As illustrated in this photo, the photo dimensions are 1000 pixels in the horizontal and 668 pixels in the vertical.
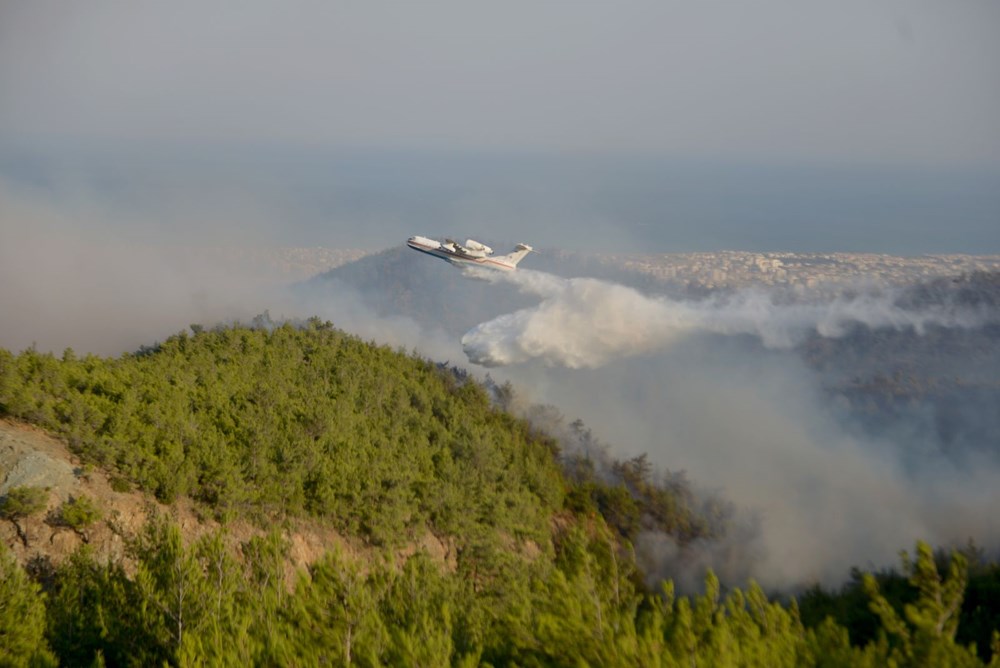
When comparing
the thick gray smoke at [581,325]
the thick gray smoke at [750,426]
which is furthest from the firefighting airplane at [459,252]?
the thick gray smoke at [750,426]

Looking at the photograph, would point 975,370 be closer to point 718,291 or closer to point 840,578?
point 718,291

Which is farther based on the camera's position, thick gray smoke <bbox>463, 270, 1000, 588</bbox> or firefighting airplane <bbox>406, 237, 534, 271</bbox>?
thick gray smoke <bbox>463, 270, 1000, 588</bbox>

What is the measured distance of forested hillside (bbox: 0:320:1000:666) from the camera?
1330 centimetres

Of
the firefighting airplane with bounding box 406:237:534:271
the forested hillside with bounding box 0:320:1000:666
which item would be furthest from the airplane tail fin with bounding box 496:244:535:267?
the forested hillside with bounding box 0:320:1000:666

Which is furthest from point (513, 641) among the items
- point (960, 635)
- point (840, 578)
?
point (840, 578)

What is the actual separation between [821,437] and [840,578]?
52155 mm

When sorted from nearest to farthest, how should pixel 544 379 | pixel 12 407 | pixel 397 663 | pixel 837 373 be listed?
pixel 397 663 → pixel 12 407 → pixel 837 373 → pixel 544 379

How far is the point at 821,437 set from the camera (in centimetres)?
10694

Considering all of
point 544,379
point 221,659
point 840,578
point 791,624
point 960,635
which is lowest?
point 544,379

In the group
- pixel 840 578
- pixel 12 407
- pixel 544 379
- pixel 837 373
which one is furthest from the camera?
pixel 544 379

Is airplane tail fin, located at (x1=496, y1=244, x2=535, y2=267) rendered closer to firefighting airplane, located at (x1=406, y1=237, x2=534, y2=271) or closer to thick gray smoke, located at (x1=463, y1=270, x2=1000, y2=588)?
firefighting airplane, located at (x1=406, y1=237, x2=534, y2=271)

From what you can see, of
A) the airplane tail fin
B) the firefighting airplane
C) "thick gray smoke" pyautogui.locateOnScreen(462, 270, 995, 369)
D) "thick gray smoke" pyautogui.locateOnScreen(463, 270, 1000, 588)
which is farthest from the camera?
"thick gray smoke" pyautogui.locateOnScreen(462, 270, 995, 369)

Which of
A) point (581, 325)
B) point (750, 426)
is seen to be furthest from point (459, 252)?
point (750, 426)

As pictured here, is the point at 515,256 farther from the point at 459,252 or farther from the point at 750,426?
the point at 750,426
